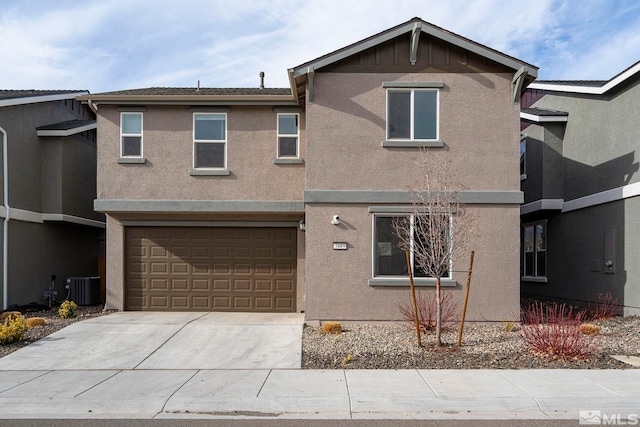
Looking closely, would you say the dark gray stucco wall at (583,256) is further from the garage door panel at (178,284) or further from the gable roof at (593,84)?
the garage door panel at (178,284)

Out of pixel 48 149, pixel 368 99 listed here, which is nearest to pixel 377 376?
pixel 368 99

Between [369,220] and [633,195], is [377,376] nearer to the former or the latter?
[369,220]

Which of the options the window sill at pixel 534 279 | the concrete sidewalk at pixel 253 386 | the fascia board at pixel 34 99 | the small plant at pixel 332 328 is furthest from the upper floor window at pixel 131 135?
the window sill at pixel 534 279

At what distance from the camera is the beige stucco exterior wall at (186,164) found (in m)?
14.0

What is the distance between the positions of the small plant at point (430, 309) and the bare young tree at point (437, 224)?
0.54 metres

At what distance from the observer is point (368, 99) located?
12.3 metres

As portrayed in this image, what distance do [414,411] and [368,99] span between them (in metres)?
7.45

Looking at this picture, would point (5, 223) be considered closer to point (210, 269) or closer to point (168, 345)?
point (210, 269)

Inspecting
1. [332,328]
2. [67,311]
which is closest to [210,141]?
[67,311]

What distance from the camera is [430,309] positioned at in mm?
11703

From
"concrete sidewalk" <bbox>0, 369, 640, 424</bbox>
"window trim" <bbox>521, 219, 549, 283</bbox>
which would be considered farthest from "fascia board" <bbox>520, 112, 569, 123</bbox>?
"concrete sidewalk" <bbox>0, 369, 640, 424</bbox>

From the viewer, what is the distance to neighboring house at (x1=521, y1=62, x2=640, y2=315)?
43.9 ft

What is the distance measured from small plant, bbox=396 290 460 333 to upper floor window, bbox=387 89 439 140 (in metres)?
3.62

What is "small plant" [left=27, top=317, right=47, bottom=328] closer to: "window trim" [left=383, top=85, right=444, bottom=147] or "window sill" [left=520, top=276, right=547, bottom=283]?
"window trim" [left=383, top=85, right=444, bottom=147]
